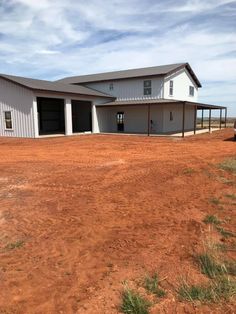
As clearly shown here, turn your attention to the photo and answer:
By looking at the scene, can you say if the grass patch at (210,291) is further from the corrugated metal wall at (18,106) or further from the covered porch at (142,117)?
the covered porch at (142,117)

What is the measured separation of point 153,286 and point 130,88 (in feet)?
86.0

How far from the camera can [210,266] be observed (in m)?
4.00

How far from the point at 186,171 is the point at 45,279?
21.9ft

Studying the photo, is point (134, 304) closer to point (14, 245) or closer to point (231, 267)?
point (231, 267)

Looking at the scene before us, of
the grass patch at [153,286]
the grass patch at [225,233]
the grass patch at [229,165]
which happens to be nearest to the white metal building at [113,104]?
the grass patch at [229,165]

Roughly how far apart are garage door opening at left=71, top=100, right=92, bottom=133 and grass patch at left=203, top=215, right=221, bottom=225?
2529 cm

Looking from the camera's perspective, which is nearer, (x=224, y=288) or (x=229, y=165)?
(x=224, y=288)

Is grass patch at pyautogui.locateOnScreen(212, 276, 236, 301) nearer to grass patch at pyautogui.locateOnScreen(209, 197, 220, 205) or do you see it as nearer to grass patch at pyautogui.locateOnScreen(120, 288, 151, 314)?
grass patch at pyautogui.locateOnScreen(120, 288, 151, 314)

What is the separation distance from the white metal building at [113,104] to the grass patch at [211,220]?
17.9 m

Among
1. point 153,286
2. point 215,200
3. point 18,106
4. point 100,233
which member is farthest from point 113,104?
point 153,286

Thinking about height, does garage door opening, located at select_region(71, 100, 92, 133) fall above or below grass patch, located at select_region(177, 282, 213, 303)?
above

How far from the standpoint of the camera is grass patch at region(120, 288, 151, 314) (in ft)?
10.3

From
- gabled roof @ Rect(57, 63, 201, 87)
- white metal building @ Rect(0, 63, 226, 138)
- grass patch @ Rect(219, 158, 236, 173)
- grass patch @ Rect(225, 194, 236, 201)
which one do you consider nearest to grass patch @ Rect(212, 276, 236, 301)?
grass patch @ Rect(225, 194, 236, 201)

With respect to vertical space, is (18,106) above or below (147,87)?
below
